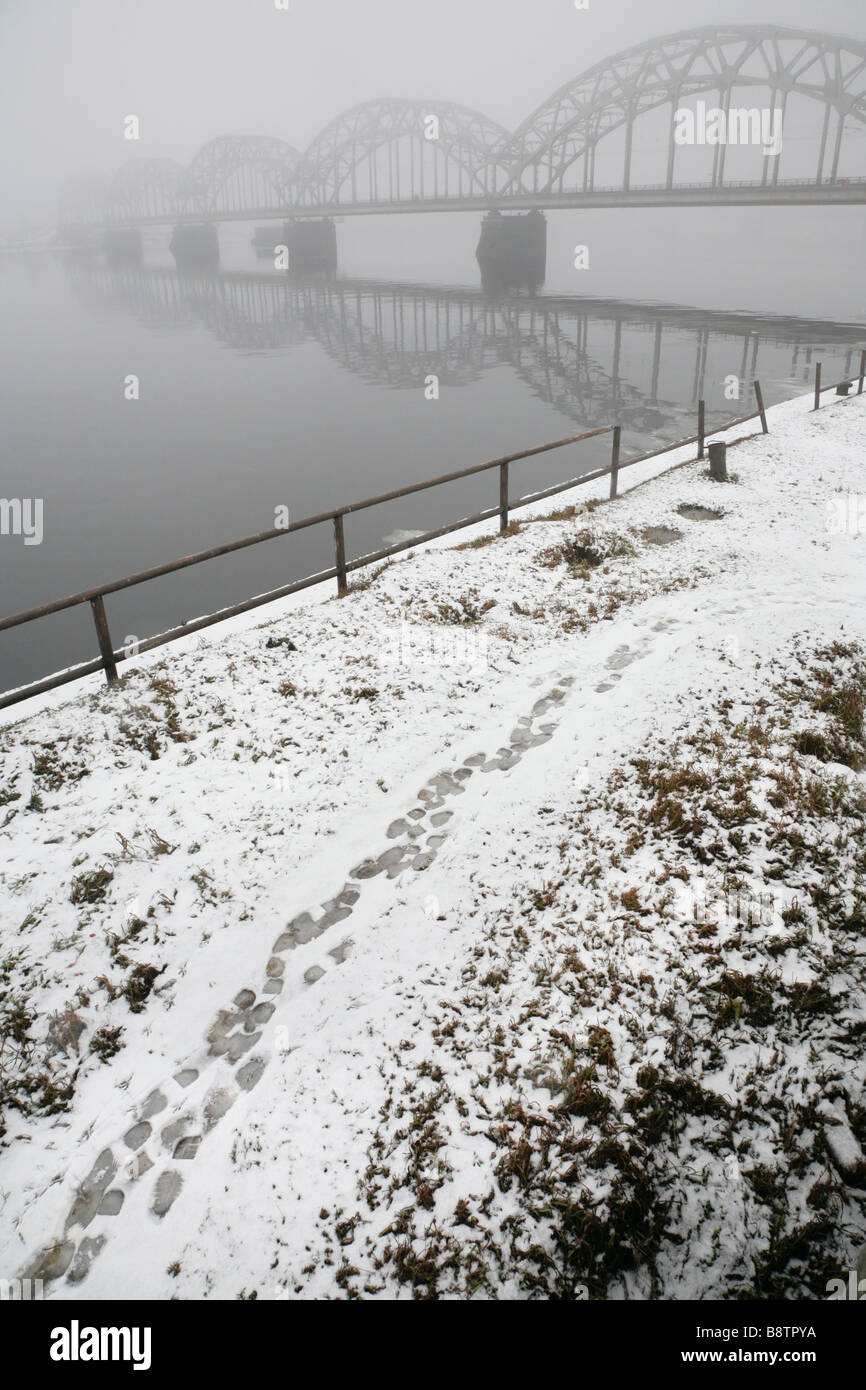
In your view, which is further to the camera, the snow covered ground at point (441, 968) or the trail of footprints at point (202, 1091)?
the trail of footprints at point (202, 1091)

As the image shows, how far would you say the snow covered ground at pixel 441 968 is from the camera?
3.83 meters

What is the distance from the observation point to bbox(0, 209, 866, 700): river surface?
821 inches

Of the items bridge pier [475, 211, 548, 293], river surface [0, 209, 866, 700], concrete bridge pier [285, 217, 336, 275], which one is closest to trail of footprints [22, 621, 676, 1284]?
river surface [0, 209, 866, 700]

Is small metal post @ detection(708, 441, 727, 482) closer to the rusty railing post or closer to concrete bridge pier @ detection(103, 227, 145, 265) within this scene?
the rusty railing post

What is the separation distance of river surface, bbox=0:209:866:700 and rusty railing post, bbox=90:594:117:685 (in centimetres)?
759

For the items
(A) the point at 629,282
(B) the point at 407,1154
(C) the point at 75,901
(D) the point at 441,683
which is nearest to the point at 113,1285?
(B) the point at 407,1154

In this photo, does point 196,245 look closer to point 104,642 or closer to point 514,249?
point 514,249

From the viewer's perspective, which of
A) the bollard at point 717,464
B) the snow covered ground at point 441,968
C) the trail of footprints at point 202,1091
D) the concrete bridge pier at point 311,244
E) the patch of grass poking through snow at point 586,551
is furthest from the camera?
the concrete bridge pier at point 311,244

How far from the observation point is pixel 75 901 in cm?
573

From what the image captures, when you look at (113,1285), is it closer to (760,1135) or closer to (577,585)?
(760,1135)

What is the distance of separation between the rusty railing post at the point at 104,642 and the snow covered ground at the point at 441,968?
0.19 metres

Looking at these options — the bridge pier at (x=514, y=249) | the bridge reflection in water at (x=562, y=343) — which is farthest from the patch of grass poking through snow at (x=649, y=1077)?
the bridge pier at (x=514, y=249)

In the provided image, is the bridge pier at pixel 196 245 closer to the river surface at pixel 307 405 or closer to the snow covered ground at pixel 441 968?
the river surface at pixel 307 405
